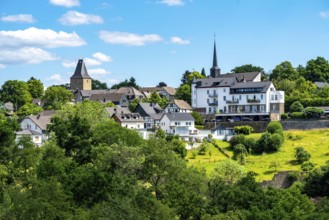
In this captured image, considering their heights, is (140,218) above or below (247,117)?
below

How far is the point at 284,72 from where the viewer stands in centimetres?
10275

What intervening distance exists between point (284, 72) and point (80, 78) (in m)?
49.6

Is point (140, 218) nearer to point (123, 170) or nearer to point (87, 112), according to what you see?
point (123, 170)

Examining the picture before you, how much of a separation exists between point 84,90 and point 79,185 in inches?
3491

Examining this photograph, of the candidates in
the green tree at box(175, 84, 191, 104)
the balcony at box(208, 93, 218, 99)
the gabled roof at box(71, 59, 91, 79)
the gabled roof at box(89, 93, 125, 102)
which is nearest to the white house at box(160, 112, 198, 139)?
the balcony at box(208, 93, 218, 99)

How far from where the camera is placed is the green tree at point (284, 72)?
10144 centimetres

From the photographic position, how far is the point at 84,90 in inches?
4796

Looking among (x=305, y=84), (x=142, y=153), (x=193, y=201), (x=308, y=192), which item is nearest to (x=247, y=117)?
(x=305, y=84)

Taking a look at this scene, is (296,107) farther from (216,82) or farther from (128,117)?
(128,117)

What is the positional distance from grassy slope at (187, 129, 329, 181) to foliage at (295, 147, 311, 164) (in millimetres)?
535

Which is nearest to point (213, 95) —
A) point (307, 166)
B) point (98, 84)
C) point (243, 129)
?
point (243, 129)

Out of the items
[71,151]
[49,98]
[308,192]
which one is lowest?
[308,192]

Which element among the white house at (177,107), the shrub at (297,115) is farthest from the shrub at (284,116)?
the white house at (177,107)

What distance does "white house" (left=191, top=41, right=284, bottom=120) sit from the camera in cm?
7850
